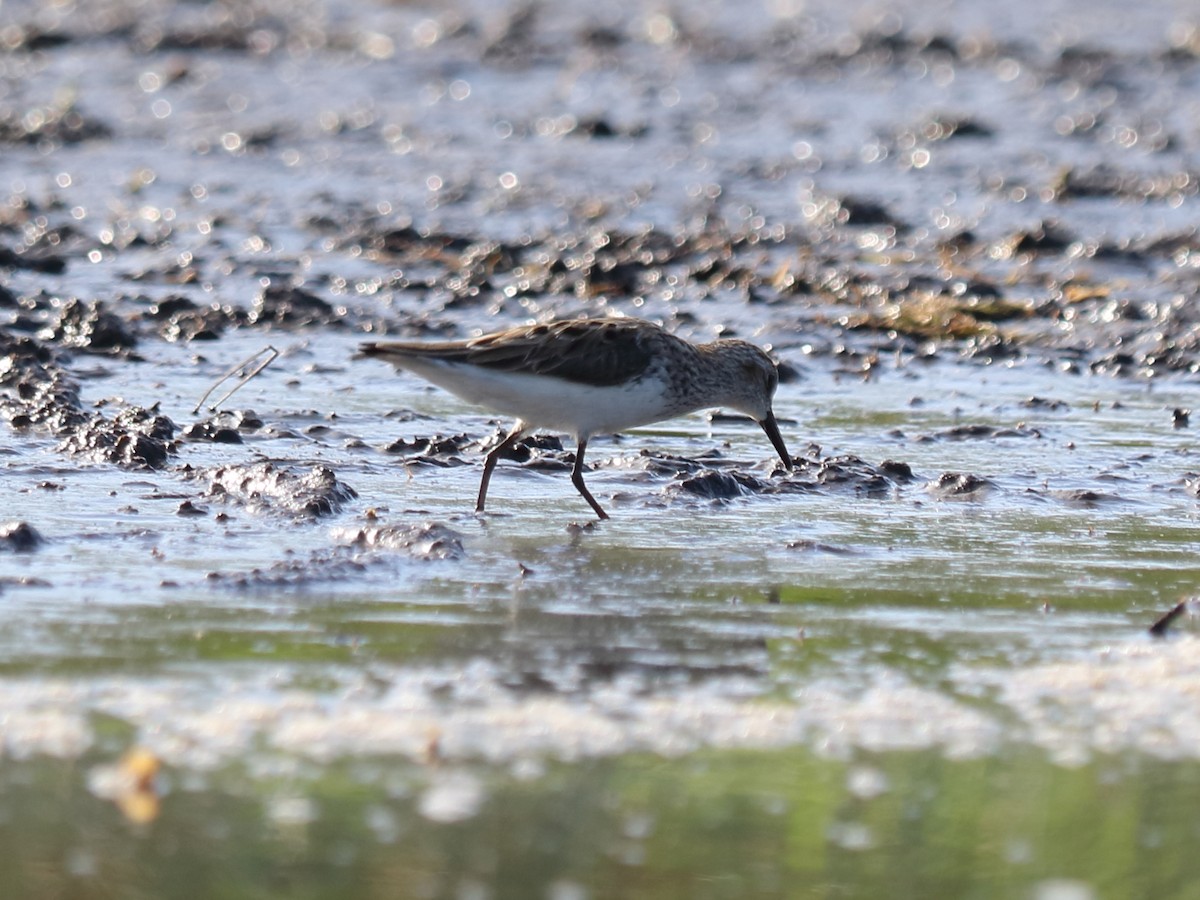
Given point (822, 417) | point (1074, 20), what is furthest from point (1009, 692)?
point (1074, 20)

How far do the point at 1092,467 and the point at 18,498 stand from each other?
4.05 metres

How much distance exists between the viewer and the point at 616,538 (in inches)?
257

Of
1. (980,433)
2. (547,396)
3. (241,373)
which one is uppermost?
(547,396)

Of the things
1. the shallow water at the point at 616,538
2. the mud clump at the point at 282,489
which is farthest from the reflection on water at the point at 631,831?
the mud clump at the point at 282,489

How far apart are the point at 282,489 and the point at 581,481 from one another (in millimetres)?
1063

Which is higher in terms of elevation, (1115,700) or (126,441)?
(1115,700)

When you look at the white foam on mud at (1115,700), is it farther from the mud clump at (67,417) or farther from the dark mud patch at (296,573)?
the mud clump at (67,417)

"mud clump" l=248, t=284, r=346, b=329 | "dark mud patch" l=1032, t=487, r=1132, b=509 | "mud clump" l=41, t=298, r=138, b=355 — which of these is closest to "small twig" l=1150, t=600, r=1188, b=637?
"dark mud patch" l=1032, t=487, r=1132, b=509

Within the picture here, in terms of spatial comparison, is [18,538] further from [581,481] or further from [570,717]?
[570,717]

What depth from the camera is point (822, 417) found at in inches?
346

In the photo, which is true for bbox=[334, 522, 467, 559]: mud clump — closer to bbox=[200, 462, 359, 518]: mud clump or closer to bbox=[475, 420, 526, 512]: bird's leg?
bbox=[200, 462, 359, 518]: mud clump

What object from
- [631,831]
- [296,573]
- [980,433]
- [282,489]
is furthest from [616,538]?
[631,831]

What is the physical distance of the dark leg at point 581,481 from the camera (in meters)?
Answer: 6.88

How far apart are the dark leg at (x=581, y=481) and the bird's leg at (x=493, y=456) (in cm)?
30
